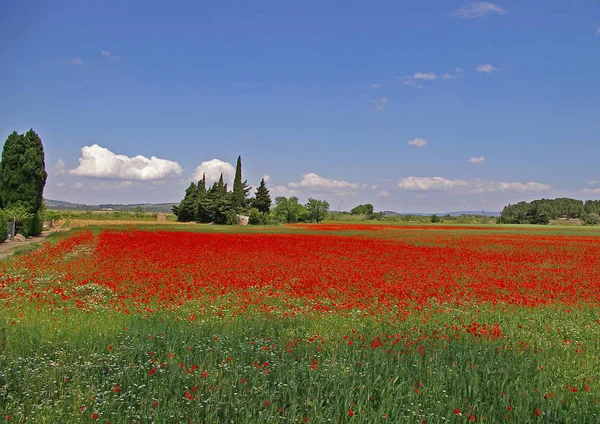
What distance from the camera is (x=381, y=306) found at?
1120cm

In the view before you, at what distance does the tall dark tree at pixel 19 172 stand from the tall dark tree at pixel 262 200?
5254cm

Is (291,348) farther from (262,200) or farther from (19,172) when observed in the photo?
(262,200)

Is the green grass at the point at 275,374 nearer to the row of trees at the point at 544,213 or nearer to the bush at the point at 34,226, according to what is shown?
the bush at the point at 34,226

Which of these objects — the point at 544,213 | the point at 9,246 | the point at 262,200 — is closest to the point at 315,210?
the point at 262,200

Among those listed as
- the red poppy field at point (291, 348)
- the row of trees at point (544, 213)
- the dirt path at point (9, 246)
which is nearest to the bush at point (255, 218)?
the dirt path at point (9, 246)

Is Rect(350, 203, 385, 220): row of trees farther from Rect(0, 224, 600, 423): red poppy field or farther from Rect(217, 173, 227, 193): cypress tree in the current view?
Rect(0, 224, 600, 423): red poppy field

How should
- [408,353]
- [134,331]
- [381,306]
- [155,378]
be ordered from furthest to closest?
1. [381,306]
2. [134,331]
3. [408,353]
4. [155,378]

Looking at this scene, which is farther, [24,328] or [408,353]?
[24,328]

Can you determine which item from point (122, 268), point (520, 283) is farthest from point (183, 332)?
point (520, 283)

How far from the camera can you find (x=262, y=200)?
293ft

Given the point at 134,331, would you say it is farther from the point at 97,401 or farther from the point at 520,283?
the point at 520,283

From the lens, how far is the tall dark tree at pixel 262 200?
8888 centimetres

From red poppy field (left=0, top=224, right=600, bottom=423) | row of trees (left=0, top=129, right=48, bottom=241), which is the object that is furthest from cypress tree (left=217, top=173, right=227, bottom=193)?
red poppy field (left=0, top=224, right=600, bottom=423)

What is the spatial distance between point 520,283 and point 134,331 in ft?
43.7
